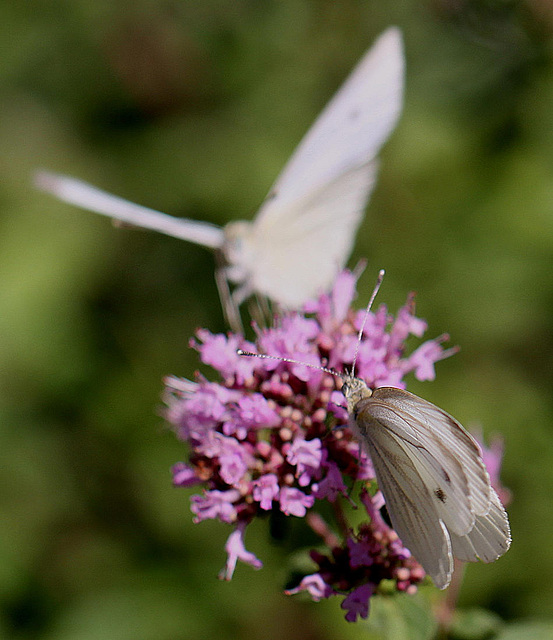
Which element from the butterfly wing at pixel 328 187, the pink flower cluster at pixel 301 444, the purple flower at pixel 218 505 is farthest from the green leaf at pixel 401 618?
the butterfly wing at pixel 328 187

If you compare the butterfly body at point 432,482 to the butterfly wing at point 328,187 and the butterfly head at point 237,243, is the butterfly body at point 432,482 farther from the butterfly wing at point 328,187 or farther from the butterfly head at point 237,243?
the butterfly head at point 237,243

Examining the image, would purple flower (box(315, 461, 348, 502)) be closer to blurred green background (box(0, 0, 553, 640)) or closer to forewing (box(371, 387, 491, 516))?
forewing (box(371, 387, 491, 516))

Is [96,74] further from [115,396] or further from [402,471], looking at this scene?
[402,471]

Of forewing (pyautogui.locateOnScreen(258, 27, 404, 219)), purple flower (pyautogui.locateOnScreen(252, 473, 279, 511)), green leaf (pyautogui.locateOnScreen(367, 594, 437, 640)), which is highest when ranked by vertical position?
forewing (pyautogui.locateOnScreen(258, 27, 404, 219))

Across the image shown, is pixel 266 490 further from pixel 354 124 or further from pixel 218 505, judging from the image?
pixel 354 124

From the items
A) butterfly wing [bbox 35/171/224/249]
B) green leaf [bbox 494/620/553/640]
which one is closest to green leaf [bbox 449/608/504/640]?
green leaf [bbox 494/620/553/640]

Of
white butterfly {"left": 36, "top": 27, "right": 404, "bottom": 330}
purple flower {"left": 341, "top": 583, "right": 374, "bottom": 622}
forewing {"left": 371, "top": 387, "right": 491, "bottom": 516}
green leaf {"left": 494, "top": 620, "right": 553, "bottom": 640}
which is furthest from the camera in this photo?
white butterfly {"left": 36, "top": 27, "right": 404, "bottom": 330}

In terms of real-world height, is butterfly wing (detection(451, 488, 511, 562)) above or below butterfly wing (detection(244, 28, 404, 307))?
below

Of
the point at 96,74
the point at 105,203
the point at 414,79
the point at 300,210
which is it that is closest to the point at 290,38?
the point at 414,79
